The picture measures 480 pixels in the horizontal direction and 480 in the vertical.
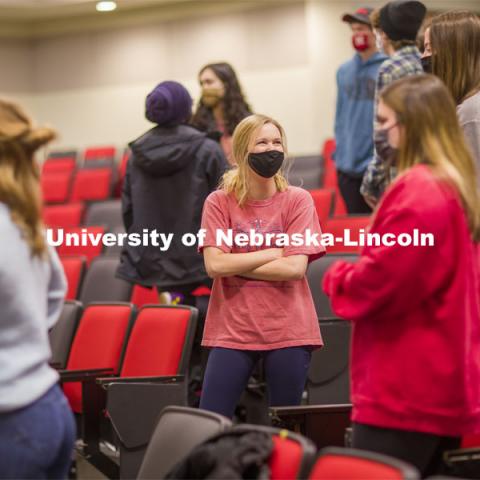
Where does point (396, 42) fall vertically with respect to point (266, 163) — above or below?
above

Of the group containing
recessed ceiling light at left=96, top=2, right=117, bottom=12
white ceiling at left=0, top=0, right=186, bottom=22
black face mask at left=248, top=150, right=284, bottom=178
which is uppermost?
white ceiling at left=0, top=0, right=186, bottom=22

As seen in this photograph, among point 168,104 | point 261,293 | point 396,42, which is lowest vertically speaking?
point 261,293

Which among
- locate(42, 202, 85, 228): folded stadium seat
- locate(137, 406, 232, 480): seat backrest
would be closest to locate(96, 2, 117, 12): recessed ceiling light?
locate(42, 202, 85, 228): folded stadium seat

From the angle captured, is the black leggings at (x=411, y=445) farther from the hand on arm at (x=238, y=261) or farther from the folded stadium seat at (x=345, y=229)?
the folded stadium seat at (x=345, y=229)

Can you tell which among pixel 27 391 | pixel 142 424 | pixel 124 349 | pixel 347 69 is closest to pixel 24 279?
pixel 27 391

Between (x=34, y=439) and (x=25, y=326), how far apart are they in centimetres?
22

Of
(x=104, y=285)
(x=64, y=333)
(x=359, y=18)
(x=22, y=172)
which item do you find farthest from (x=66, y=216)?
(x=22, y=172)

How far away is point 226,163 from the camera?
422cm

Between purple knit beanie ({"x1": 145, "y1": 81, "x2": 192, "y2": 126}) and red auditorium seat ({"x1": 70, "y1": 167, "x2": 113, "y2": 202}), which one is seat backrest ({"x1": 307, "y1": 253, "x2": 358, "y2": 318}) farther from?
red auditorium seat ({"x1": 70, "y1": 167, "x2": 113, "y2": 202})

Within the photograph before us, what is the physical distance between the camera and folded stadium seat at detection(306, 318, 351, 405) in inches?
157

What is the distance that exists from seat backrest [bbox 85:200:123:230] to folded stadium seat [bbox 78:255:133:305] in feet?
6.12

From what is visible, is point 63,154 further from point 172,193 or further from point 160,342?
point 160,342

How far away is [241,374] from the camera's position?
3064 millimetres

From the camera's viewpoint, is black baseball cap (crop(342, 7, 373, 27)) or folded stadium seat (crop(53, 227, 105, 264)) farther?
folded stadium seat (crop(53, 227, 105, 264))
